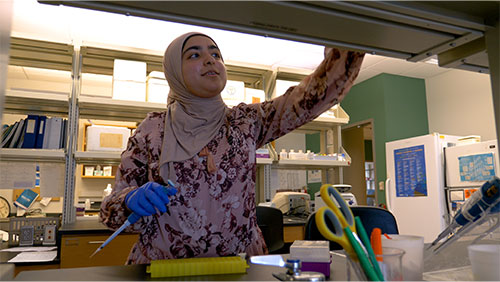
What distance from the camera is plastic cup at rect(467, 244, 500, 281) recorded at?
0.61m

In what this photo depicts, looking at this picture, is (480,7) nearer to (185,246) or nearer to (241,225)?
(241,225)

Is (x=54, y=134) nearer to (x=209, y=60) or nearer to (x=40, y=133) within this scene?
(x=40, y=133)

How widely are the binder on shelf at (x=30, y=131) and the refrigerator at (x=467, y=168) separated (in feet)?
11.7

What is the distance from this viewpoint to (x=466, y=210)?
738 mm

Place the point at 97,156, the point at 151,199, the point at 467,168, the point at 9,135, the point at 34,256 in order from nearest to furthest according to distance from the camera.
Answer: the point at 151,199 → the point at 34,256 → the point at 9,135 → the point at 97,156 → the point at 467,168

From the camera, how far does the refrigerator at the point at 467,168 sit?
3.48 metres

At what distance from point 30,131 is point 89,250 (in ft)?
3.35

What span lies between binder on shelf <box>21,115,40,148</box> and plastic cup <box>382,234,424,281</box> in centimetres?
273

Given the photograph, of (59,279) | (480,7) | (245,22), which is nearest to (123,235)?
(59,279)

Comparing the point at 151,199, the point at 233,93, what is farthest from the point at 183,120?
the point at 233,93

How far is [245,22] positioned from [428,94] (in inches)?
218

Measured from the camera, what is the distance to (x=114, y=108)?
9.91 feet

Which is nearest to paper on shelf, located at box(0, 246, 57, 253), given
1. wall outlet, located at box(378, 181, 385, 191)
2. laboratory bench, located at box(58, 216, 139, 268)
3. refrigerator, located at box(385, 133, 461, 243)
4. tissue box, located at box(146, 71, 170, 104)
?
laboratory bench, located at box(58, 216, 139, 268)

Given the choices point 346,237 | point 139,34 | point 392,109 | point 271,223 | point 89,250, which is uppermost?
point 139,34
